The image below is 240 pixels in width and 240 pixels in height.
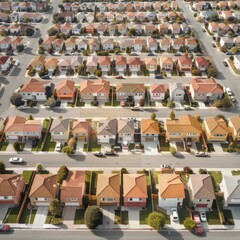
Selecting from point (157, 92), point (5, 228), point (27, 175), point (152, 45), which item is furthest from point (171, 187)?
point (152, 45)

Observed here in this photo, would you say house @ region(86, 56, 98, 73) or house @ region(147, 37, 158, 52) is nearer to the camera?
house @ region(86, 56, 98, 73)

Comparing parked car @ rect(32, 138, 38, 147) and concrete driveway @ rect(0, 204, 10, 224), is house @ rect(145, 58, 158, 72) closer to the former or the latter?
parked car @ rect(32, 138, 38, 147)

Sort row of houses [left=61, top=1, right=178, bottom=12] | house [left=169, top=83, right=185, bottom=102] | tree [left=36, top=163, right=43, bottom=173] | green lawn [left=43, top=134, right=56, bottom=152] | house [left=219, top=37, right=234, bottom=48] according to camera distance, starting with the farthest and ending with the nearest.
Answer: row of houses [left=61, top=1, right=178, bottom=12]
house [left=219, top=37, right=234, bottom=48]
house [left=169, top=83, right=185, bottom=102]
green lawn [left=43, top=134, right=56, bottom=152]
tree [left=36, top=163, right=43, bottom=173]

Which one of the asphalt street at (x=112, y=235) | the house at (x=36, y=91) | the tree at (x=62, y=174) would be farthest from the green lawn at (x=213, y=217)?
the house at (x=36, y=91)

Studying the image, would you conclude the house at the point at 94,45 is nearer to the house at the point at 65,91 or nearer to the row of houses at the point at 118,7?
the house at the point at 65,91

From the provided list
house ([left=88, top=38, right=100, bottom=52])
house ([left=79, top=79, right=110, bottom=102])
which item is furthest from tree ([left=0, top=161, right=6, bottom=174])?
house ([left=88, top=38, right=100, bottom=52])

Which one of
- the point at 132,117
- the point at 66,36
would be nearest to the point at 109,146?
the point at 132,117
